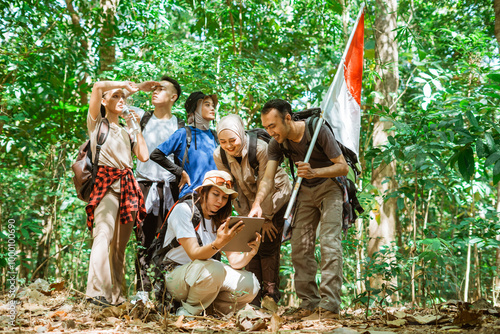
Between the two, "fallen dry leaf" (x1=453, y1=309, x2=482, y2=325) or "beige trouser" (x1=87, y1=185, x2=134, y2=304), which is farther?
"beige trouser" (x1=87, y1=185, x2=134, y2=304)

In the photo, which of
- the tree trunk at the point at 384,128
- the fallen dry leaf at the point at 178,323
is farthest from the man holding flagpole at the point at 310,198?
the tree trunk at the point at 384,128

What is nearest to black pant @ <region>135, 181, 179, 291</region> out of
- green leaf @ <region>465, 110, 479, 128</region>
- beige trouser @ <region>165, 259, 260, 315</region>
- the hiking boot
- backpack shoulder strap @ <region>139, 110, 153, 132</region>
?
backpack shoulder strap @ <region>139, 110, 153, 132</region>

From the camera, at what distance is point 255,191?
4449 mm

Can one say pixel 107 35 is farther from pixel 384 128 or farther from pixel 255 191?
pixel 384 128

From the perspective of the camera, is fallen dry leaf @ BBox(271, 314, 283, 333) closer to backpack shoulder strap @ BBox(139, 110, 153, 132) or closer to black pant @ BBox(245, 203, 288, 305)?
black pant @ BBox(245, 203, 288, 305)

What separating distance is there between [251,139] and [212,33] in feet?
15.4

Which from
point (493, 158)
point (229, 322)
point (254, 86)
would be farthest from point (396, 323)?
point (254, 86)

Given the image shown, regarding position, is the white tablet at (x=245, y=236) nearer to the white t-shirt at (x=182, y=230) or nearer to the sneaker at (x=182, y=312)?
the white t-shirt at (x=182, y=230)

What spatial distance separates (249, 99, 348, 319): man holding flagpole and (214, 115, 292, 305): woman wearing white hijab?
24cm

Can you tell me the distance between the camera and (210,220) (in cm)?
386

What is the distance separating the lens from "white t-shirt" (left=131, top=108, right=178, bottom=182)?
16.5ft

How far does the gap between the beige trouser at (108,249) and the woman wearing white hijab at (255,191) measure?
3.36ft

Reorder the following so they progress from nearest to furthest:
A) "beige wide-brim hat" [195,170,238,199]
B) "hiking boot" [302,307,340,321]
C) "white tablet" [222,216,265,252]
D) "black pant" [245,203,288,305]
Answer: "hiking boot" [302,307,340,321] → "white tablet" [222,216,265,252] → "beige wide-brim hat" [195,170,238,199] → "black pant" [245,203,288,305]

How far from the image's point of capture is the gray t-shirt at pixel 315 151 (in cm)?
393
